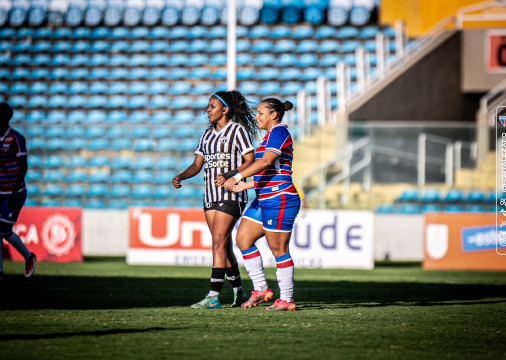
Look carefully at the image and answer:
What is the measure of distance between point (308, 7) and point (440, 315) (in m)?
19.6

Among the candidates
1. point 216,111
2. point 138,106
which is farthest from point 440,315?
point 138,106

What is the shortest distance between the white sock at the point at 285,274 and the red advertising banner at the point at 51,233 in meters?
8.43

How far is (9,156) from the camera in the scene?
9125 mm

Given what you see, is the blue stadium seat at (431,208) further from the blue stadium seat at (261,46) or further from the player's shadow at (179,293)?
the blue stadium seat at (261,46)

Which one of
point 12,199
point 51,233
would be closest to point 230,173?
point 12,199

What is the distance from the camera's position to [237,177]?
6.89 m

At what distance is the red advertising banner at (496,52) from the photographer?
21422 millimetres

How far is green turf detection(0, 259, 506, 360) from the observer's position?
5.12 m

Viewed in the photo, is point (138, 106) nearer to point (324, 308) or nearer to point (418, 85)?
point (418, 85)

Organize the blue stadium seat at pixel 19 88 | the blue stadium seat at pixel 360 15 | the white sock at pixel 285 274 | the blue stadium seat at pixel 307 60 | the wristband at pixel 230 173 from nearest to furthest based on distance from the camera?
the wristband at pixel 230 173 < the white sock at pixel 285 274 < the blue stadium seat at pixel 307 60 < the blue stadium seat at pixel 19 88 < the blue stadium seat at pixel 360 15

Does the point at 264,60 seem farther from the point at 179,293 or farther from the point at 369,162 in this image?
the point at 179,293

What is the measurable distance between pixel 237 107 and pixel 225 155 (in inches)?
22.8

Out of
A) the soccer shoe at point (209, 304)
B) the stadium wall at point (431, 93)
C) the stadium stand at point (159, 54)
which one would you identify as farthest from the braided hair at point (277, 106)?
the stadium wall at point (431, 93)

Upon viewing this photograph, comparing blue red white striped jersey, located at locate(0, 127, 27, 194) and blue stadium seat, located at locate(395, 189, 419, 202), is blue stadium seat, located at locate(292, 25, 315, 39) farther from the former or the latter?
blue red white striped jersey, located at locate(0, 127, 27, 194)
